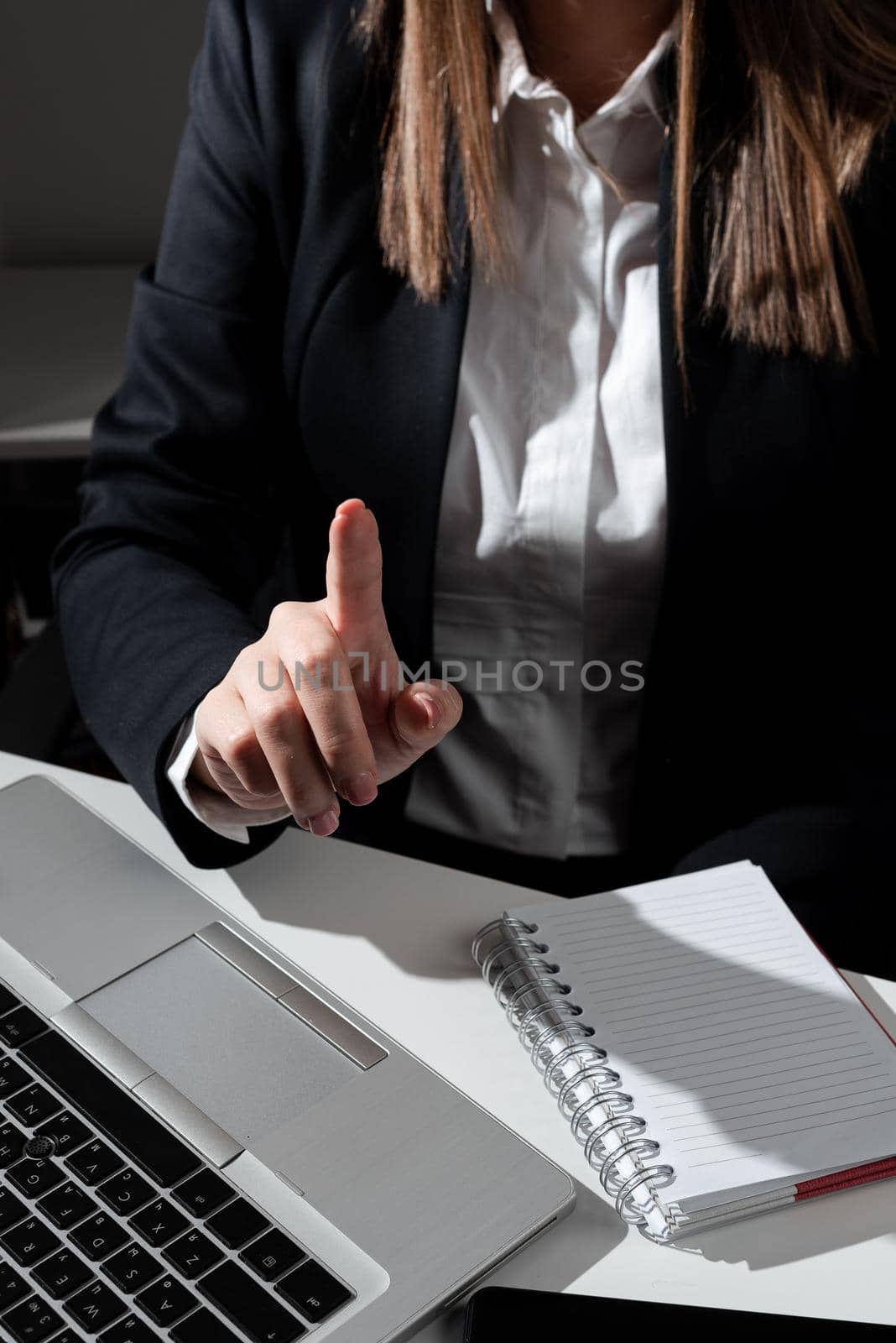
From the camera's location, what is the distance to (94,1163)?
50 cm

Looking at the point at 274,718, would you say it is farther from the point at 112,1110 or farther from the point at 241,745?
the point at 112,1110

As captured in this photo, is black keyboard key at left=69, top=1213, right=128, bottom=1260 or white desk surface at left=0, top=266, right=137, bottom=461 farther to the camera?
white desk surface at left=0, top=266, right=137, bottom=461

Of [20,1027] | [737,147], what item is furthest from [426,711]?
[737,147]

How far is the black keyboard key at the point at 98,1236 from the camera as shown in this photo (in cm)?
47

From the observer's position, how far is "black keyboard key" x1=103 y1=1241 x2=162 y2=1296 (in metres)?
0.46

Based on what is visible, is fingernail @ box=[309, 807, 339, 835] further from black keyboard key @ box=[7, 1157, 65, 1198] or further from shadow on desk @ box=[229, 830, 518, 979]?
black keyboard key @ box=[7, 1157, 65, 1198]

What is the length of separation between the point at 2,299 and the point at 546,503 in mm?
949

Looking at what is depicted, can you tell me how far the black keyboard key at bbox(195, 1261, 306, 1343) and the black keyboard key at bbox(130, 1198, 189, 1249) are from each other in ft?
0.08

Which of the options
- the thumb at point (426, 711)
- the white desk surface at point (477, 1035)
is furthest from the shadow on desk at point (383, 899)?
the thumb at point (426, 711)

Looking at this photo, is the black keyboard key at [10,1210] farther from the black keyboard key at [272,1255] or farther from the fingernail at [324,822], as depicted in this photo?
the fingernail at [324,822]

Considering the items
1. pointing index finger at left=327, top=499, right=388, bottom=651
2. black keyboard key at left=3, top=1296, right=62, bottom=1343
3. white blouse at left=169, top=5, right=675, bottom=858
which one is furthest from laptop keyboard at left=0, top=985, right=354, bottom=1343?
white blouse at left=169, top=5, right=675, bottom=858

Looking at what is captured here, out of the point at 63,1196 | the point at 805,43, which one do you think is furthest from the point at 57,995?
the point at 805,43

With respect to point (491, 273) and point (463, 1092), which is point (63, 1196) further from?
point (491, 273)

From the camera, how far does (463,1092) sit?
562mm
